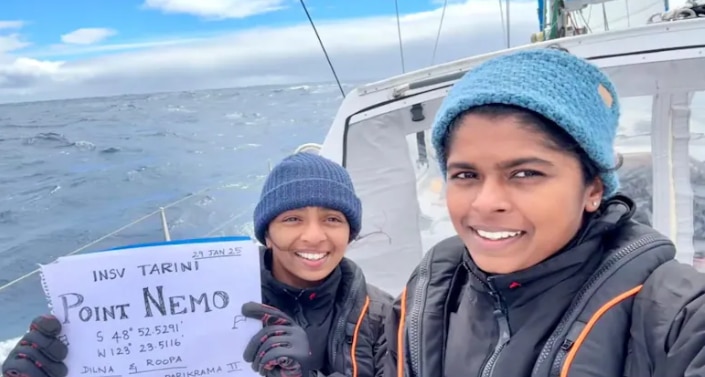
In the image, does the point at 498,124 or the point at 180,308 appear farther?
the point at 180,308

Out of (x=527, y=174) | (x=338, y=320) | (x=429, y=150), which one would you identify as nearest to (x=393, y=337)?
(x=338, y=320)

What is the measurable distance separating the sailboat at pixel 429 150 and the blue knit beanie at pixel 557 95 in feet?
5.13

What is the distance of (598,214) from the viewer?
3.90 ft

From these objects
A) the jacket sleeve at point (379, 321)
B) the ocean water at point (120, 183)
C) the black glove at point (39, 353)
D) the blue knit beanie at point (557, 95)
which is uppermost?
the blue knit beanie at point (557, 95)

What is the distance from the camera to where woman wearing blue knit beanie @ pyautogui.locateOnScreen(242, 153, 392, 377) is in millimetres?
1797

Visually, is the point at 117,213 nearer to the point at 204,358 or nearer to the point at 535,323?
the point at 204,358

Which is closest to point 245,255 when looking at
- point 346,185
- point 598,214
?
point 346,185

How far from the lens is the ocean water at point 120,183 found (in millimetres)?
7805

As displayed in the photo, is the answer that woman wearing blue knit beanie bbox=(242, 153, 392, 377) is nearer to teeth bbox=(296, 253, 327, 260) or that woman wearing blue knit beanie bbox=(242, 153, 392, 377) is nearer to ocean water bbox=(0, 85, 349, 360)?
teeth bbox=(296, 253, 327, 260)

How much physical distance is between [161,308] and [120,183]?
11712mm

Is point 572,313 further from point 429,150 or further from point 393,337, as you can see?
point 429,150

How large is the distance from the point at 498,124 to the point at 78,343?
1.15m

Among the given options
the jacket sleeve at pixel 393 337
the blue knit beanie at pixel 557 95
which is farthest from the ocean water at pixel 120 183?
the blue knit beanie at pixel 557 95

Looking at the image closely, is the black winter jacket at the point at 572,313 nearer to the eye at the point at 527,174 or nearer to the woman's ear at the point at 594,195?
the woman's ear at the point at 594,195
